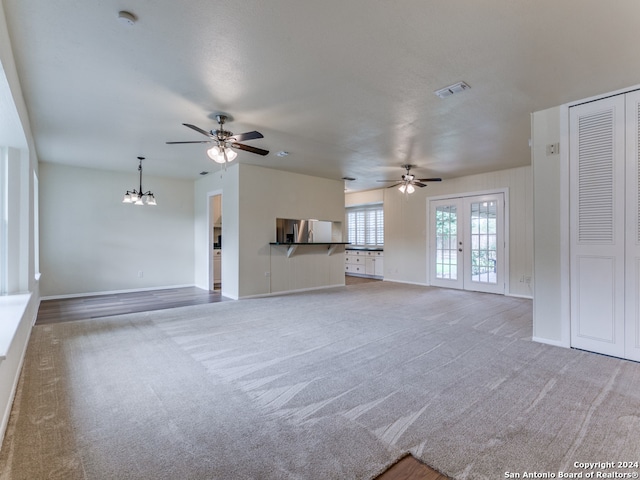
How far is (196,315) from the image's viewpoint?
186 inches

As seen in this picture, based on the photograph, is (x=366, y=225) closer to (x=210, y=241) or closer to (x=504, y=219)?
(x=504, y=219)

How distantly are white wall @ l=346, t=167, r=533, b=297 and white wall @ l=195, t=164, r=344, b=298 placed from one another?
1.65 meters

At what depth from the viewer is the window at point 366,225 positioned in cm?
975

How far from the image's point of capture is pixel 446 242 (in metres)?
7.43

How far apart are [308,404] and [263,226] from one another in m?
4.54

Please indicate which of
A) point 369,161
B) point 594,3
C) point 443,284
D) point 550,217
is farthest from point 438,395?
point 443,284

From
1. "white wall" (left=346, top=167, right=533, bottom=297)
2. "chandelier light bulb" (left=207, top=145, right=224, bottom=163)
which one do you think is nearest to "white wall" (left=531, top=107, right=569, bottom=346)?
"white wall" (left=346, top=167, right=533, bottom=297)

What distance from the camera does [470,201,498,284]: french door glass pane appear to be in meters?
6.69

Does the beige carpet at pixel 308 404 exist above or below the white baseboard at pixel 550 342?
below

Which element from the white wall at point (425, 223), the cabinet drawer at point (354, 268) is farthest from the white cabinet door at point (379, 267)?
the cabinet drawer at point (354, 268)

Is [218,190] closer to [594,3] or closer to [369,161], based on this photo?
[369,161]

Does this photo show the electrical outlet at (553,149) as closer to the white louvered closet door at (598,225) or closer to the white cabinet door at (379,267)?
the white louvered closet door at (598,225)

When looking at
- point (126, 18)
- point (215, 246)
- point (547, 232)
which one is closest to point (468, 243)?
point (547, 232)

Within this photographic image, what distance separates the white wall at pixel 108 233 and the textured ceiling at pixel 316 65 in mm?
2135
